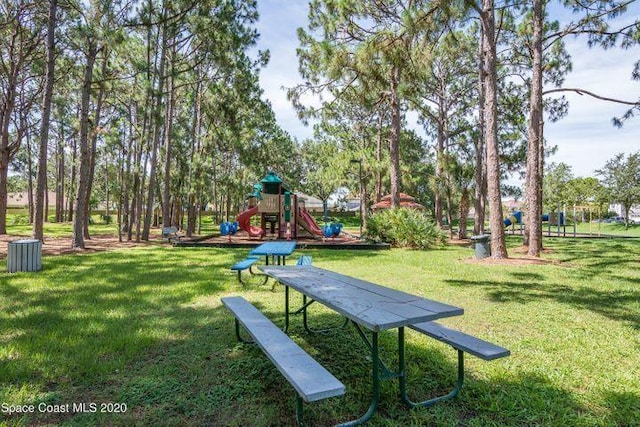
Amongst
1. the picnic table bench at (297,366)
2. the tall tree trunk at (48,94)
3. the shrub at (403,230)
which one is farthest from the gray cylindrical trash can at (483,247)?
the tall tree trunk at (48,94)

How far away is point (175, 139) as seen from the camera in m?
22.1

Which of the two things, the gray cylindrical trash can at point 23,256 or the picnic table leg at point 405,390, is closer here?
the picnic table leg at point 405,390

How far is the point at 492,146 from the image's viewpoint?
30.0ft

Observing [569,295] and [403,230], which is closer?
[569,295]

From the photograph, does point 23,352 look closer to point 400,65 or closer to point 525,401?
point 525,401

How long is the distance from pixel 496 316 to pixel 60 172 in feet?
113

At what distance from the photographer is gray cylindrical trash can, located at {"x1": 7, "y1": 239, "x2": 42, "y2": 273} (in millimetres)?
7191

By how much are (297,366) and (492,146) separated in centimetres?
884

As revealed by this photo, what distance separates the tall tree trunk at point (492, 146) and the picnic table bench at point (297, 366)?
791 centimetres

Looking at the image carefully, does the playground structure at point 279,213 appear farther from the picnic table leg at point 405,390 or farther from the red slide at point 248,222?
the picnic table leg at point 405,390

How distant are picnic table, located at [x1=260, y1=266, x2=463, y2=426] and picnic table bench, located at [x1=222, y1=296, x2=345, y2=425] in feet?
1.14

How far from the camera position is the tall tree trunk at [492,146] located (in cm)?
907

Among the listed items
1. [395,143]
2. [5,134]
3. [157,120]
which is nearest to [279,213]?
[395,143]

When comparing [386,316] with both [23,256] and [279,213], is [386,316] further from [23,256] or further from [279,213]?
[279,213]
